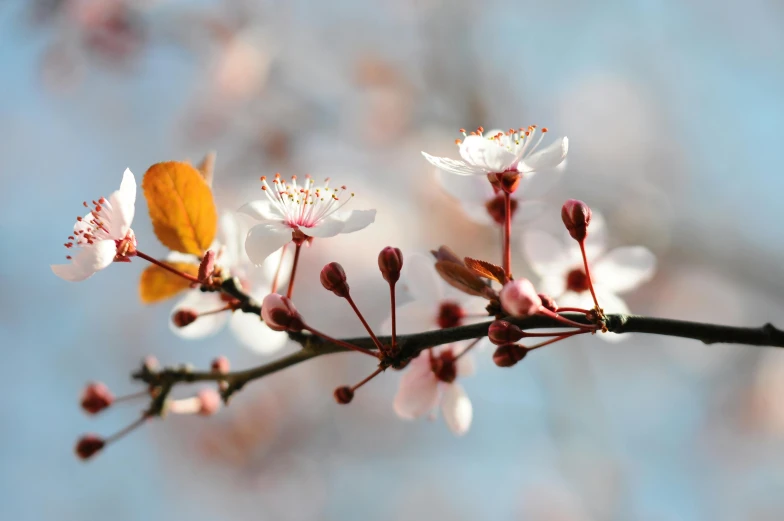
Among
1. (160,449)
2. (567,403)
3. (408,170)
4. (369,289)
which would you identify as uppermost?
(408,170)

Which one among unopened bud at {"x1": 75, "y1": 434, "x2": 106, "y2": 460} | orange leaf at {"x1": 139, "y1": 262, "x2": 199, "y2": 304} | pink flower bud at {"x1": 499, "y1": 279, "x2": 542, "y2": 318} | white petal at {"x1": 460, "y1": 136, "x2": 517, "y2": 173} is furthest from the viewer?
unopened bud at {"x1": 75, "y1": 434, "x2": 106, "y2": 460}

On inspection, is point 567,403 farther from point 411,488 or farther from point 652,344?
point 411,488

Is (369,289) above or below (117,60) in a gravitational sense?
below

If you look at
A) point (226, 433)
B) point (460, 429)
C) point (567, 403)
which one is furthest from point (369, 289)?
point (460, 429)

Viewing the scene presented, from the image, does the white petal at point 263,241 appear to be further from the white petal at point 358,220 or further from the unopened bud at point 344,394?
the unopened bud at point 344,394

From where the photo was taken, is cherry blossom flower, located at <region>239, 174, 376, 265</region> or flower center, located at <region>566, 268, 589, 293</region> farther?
flower center, located at <region>566, 268, 589, 293</region>

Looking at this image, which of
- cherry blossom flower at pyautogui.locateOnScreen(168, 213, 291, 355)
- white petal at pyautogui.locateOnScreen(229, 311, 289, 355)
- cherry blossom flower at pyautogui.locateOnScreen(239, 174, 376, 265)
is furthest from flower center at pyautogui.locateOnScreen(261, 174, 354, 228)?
white petal at pyautogui.locateOnScreen(229, 311, 289, 355)

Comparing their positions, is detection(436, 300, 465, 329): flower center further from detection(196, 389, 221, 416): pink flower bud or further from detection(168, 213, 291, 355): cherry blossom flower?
detection(196, 389, 221, 416): pink flower bud

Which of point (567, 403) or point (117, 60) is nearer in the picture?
point (567, 403)
